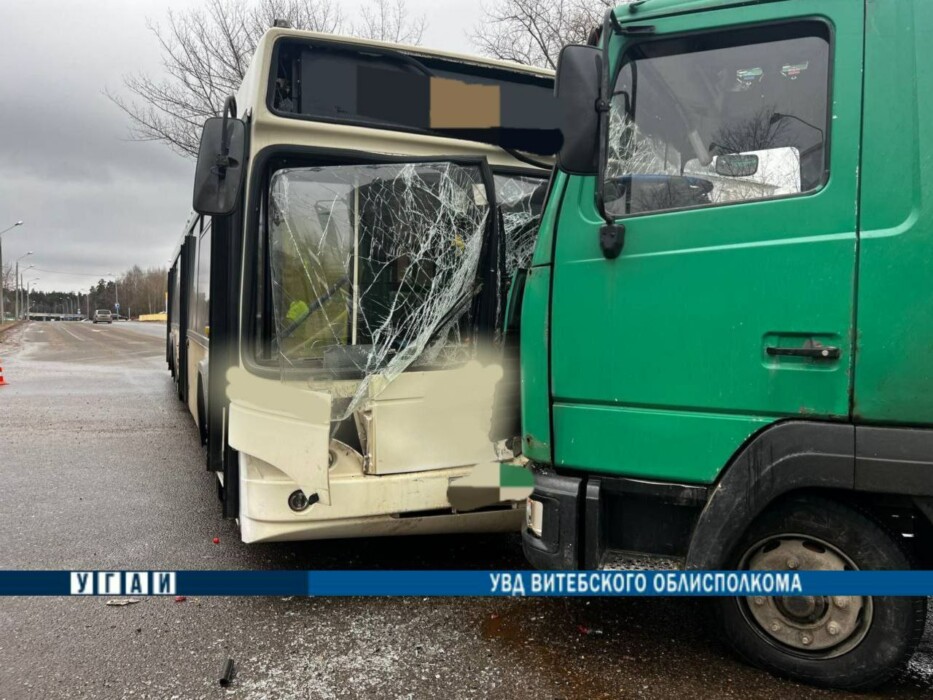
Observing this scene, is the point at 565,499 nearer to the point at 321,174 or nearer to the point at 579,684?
the point at 579,684

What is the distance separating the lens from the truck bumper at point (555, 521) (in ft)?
9.32

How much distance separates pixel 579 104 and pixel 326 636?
2651mm

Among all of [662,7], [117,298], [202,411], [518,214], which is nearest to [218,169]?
[518,214]

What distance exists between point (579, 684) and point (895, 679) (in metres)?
1.33

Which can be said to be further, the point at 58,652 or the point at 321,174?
the point at 321,174

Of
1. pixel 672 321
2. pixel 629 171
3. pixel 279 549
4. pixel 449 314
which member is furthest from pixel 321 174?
pixel 279 549

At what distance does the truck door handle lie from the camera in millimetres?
2461

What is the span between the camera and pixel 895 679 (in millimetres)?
2908

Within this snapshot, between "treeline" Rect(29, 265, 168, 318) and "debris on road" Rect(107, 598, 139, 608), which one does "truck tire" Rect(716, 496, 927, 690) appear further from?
"treeline" Rect(29, 265, 168, 318)

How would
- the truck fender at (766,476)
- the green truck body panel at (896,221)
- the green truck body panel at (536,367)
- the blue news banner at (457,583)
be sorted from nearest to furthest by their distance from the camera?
the blue news banner at (457,583)
the green truck body panel at (896,221)
the truck fender at (766,476)
the green truck body panel at (536,367)

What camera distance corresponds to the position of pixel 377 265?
3848mm

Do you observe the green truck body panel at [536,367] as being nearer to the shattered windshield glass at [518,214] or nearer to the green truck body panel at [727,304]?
the green truck body panel at [727,304]

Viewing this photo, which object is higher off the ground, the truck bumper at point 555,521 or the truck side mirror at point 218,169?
the truck side mirror at point 218,169

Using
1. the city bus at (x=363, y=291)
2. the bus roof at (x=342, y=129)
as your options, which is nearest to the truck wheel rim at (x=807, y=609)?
the city bus at (x=363, y=291)
